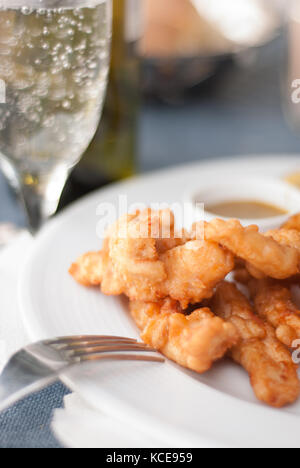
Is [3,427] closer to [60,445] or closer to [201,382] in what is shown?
[60,445]

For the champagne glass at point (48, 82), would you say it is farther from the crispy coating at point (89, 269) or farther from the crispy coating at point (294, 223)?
the crispy coating at point (294, 223)

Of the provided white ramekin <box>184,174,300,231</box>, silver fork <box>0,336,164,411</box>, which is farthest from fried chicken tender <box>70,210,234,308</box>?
white ramekin <box>184,174,300,231</box>

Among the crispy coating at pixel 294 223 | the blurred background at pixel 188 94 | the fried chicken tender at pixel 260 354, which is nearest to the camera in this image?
the fried chicken tender at pixel 260 354

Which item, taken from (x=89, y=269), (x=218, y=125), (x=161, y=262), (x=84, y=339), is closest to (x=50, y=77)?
(x=89, y=269)

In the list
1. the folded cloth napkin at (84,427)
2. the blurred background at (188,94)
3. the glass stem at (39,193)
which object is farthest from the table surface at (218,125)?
the folded cloth napkin at (84,427)

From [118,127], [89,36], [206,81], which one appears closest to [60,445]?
[89,36]

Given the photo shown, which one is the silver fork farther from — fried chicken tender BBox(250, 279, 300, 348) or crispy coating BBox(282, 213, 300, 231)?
crispy coating BBox(282, 213, 300, 231)
